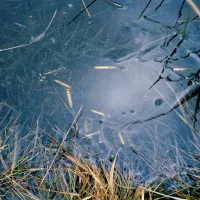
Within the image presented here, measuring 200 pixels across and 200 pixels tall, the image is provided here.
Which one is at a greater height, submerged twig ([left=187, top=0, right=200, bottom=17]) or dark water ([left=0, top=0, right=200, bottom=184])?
submerged twig ([left=187, top=0, right=200, bottom=17])

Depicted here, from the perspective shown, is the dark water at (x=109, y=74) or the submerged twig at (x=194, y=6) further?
the submerged twig at (x=194, y=6)

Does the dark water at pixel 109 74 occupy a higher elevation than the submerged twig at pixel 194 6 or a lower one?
lower

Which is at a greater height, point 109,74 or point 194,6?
point 194,6

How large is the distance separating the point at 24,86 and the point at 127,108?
0.76 metres

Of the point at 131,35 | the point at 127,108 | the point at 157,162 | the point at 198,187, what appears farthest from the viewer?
the point at 131,35

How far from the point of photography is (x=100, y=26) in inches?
73.0

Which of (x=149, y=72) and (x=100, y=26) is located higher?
(x=100, y=26)

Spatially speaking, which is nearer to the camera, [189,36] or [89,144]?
[89,144]

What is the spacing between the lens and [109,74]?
1760mm

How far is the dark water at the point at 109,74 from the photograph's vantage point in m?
1.62

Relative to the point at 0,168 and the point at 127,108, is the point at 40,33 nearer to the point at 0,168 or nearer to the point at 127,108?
the point at 127,108

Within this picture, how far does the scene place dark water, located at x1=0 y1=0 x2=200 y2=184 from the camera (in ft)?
5.32

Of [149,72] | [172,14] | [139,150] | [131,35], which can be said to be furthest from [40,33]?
[139,150]

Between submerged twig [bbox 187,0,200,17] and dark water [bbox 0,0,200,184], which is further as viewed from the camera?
submerged twig [bbox 187,0,200,17]
